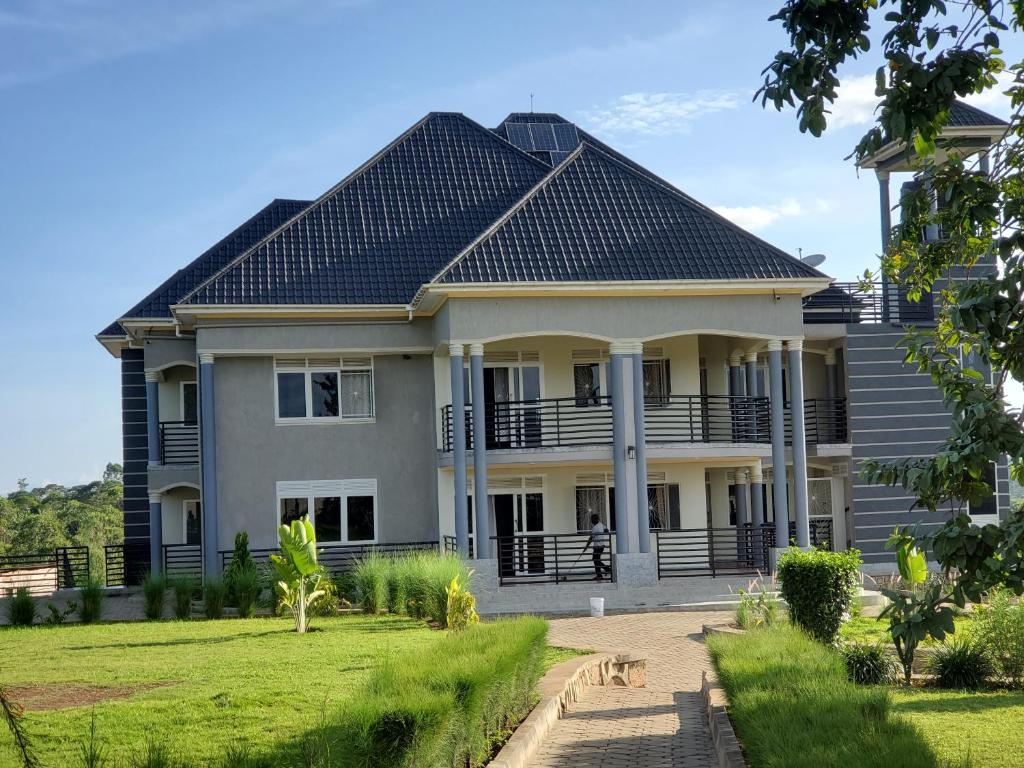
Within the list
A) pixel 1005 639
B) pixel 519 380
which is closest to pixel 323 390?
pixel 519 380

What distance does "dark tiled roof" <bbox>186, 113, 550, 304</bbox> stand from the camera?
27.0 metres

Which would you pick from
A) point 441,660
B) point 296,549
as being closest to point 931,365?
point 441,660

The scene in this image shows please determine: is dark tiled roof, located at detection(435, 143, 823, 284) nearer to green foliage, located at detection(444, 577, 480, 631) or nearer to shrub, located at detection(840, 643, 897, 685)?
green foliage, located at detection(444, 577, 480, 631)

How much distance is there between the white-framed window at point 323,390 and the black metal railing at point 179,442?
158 inches

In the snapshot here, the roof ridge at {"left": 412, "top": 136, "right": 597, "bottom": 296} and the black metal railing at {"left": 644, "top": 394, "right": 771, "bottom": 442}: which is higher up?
Answer: the roof ridge at {"left": 412, "top": 136, "right": 597, "bottom": 296}

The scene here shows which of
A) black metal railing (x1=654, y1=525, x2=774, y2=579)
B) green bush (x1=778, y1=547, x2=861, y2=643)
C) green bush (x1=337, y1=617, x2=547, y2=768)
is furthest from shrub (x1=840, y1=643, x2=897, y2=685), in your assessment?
black metal railing (x1=654, y1=525, x2=774, y2=579)

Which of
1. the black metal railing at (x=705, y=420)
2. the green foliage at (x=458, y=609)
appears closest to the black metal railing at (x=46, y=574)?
the black metal railing at (x=705, y=420)

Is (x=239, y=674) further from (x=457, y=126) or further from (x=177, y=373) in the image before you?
(x=457, y=126)

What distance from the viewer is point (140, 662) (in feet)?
50.1

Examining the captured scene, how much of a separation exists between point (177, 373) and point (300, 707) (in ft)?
69.3

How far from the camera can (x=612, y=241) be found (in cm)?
2638

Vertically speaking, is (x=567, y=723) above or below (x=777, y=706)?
below

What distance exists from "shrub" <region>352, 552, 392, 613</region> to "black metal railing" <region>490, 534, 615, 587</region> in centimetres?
362

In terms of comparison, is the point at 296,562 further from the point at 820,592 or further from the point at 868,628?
the point at 868,628
